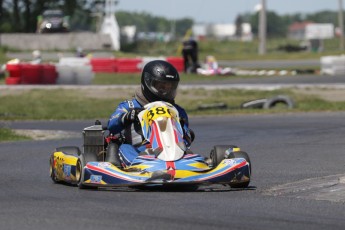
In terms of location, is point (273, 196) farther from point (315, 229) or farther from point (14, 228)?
point (14, 228)

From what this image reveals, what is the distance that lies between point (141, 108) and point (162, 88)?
0.27 metres

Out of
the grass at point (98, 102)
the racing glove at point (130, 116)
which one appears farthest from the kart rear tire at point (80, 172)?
the grass at point (98, 102)

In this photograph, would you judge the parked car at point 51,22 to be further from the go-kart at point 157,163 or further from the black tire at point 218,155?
the black tire at point 218,155

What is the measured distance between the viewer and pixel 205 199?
762 cm

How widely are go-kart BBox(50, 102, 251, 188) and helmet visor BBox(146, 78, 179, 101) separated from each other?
26 cm

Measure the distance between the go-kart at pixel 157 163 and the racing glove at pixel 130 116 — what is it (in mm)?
51

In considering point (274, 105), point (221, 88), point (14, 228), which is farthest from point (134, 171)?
point (221, 88)

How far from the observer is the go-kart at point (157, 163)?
8.13 metres

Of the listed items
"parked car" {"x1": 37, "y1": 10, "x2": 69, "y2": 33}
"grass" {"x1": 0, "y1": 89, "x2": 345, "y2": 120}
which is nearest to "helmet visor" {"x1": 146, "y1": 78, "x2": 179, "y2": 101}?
"grass" {"x1": 0, "y1": 89, "x2": 345, "y2": 120}

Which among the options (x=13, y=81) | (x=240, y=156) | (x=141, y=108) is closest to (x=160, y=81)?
(x=141, y=108)

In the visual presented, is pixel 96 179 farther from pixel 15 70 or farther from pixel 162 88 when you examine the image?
pixel 15 70

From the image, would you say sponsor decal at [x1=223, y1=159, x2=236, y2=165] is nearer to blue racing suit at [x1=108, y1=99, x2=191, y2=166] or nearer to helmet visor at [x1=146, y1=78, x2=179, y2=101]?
blue racing suit at [x1=108, y1=99, x2=191, y2=166]

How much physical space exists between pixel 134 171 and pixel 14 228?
7.57 feet

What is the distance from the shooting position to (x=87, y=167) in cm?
841
